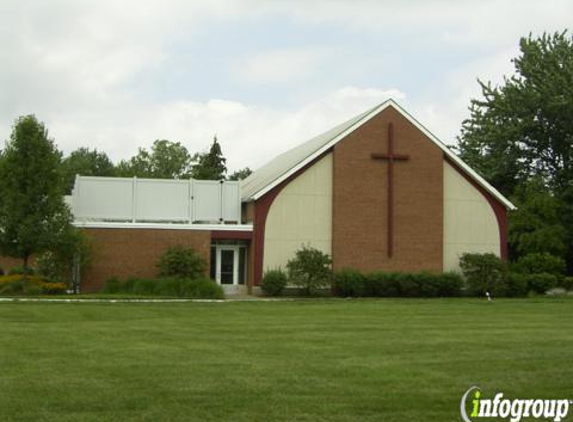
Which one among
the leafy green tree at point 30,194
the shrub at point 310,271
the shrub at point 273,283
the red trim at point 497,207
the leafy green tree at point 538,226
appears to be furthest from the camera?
the leafy green tree at point 538,226

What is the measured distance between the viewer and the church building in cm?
3938

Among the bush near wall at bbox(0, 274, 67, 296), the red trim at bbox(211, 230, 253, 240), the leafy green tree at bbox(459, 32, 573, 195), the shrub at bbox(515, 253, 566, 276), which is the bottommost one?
the bush near wall at bbox(0, 274, 67, 296)

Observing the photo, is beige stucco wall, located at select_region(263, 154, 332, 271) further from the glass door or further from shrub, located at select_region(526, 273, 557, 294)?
shrub, located at select_region(526, 273, 557, 294)

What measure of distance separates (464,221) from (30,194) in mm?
20615

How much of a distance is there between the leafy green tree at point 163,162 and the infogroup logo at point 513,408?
8144 cm

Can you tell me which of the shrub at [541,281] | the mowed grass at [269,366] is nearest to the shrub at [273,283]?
the shrub at [541,281]

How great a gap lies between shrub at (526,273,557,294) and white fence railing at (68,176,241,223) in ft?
47.1

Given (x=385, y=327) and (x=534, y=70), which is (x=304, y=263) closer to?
(x=385, y=327)

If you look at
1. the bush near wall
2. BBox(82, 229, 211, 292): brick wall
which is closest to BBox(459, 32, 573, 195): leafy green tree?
BBox(82, 229, 211, 292): brick wall

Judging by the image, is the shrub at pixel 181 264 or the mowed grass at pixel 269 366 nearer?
the mowed grass at pixel 269 366

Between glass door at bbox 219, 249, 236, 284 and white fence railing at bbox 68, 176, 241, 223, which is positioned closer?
white fence railing at bbox 68, 176, 241, 223

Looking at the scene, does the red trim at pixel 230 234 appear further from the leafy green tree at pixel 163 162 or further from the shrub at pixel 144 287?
the leafy green tree at pixel 163 162

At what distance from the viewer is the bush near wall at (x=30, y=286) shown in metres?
34.8

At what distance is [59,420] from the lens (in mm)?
9398
